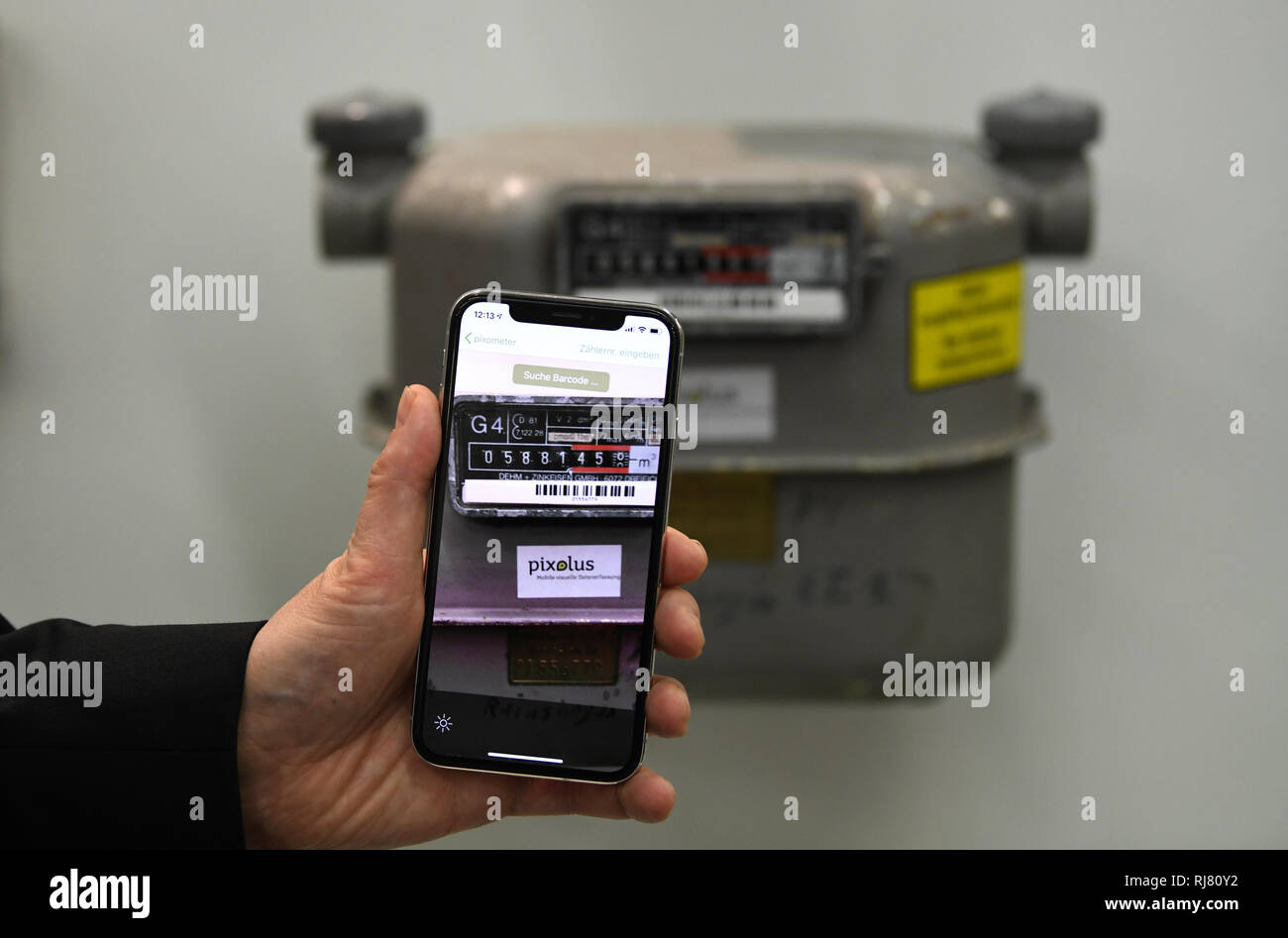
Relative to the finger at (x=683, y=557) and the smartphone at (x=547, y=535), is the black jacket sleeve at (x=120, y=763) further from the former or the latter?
the finger at (x=683, y=557)

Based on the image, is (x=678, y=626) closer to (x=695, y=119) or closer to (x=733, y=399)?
(x=733, y=399)

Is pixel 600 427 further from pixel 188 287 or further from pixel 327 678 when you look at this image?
pixel 188 287

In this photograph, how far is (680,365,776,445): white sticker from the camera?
0.87 metres

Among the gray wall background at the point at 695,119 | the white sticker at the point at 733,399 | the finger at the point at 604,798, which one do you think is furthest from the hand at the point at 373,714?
the gray wall background at the point at 695,119

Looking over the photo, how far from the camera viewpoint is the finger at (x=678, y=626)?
0.56 meters

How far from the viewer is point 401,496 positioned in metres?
0.52

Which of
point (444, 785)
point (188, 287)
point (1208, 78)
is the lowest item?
point (444, 785)

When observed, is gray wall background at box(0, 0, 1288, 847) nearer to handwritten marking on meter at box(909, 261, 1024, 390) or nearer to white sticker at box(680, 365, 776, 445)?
handwritten marking on meter at box(909, 261, 1024, 390)

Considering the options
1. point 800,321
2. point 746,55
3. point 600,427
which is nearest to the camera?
point 600,427

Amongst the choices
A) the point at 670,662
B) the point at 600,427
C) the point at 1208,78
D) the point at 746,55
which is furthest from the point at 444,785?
the point at 1208,78

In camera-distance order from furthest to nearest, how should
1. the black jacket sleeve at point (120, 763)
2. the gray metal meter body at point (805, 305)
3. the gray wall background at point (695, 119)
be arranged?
the gray wall background at point (695, 119)
the gray metal meter body at point (805, 305)
the black jacket sleeve at point (120, 763)

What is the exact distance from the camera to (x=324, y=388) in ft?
3.75

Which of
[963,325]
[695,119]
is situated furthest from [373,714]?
[695,119]

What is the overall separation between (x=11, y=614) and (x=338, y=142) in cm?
52
